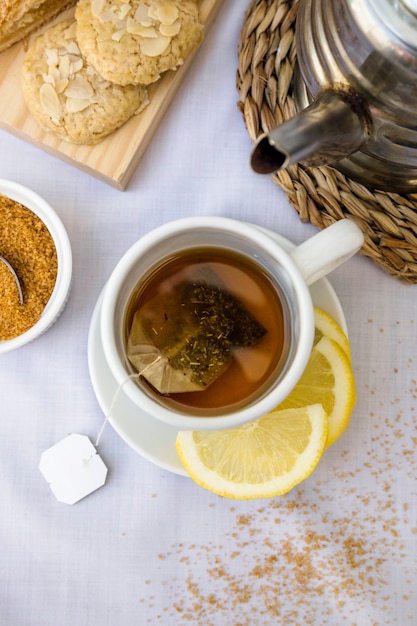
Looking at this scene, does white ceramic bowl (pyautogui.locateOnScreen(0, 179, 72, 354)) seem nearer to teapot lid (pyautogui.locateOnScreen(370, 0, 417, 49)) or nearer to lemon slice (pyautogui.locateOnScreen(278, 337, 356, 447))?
lemon slice (pyautogui.locateOnScreen(278, 337, 356, 447))

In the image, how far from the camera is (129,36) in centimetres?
81

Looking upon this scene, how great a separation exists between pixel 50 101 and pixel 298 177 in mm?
319

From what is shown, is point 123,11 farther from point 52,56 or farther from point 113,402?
point 113,402

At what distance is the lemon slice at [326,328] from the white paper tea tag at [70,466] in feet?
1.10

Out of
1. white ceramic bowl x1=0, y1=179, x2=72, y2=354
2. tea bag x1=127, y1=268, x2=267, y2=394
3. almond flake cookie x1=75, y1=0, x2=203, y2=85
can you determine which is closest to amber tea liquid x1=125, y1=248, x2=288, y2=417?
tea bag x1=127, y1=268, x2=267, y2=394

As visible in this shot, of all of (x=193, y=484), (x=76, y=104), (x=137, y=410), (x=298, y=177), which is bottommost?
(x=193, y=484)

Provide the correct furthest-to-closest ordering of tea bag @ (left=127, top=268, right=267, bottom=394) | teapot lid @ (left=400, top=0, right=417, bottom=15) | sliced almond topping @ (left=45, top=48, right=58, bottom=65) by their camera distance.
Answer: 1. sliced almond topping @ (left=45, top=48, right=58, bottom=65)
2. tea bag @ (left=127, top=268, right=267, bottom=394)
3. teapot lid @ (left=400, top=0, right=417, bottom=15)

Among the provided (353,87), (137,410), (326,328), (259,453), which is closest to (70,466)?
(137,410)

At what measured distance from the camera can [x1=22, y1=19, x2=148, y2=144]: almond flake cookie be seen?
0.84m

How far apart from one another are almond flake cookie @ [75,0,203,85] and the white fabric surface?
96mm

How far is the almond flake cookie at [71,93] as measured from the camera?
836 mm

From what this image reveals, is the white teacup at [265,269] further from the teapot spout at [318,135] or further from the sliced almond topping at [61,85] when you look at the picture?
the sliced almond topping at [61,85]

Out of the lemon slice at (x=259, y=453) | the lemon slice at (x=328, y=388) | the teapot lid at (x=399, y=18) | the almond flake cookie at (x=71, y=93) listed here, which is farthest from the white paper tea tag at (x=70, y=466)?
the teapot lid at (x=399, y=18)

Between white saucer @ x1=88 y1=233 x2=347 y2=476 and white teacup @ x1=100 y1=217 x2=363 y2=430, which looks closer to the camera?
white teacup @ x1=100 y1=217 x2=363 y2=430
